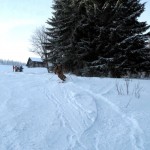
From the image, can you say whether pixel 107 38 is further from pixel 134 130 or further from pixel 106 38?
pixel 134 130

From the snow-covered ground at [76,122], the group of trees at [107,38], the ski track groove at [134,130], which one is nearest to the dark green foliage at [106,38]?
the group of trees at [107,38]

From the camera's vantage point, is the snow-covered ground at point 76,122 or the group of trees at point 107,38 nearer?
the snow-covered ground at point 76,122

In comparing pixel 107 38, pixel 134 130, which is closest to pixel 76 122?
pixel 134 130

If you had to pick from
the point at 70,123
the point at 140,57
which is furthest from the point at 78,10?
the point at 70,123

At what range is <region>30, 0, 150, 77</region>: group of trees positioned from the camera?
20.3 m

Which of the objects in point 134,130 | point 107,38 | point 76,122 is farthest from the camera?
point 107,38

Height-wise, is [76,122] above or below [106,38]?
below

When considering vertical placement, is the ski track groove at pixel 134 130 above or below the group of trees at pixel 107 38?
below

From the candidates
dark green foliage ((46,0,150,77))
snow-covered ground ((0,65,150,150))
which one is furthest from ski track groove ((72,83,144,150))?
dark green foliage ((46,0,150,77))

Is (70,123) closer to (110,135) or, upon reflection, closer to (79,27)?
(110,135)

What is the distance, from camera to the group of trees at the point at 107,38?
20312 millimetres

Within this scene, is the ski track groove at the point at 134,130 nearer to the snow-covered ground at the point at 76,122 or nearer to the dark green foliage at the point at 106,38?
the snow-covered ground at the point at 76,122

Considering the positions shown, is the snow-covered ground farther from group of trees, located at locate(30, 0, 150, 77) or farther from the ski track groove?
group of trees, located at locate(30, 0, 150, 77)

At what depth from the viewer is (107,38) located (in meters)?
21.1
